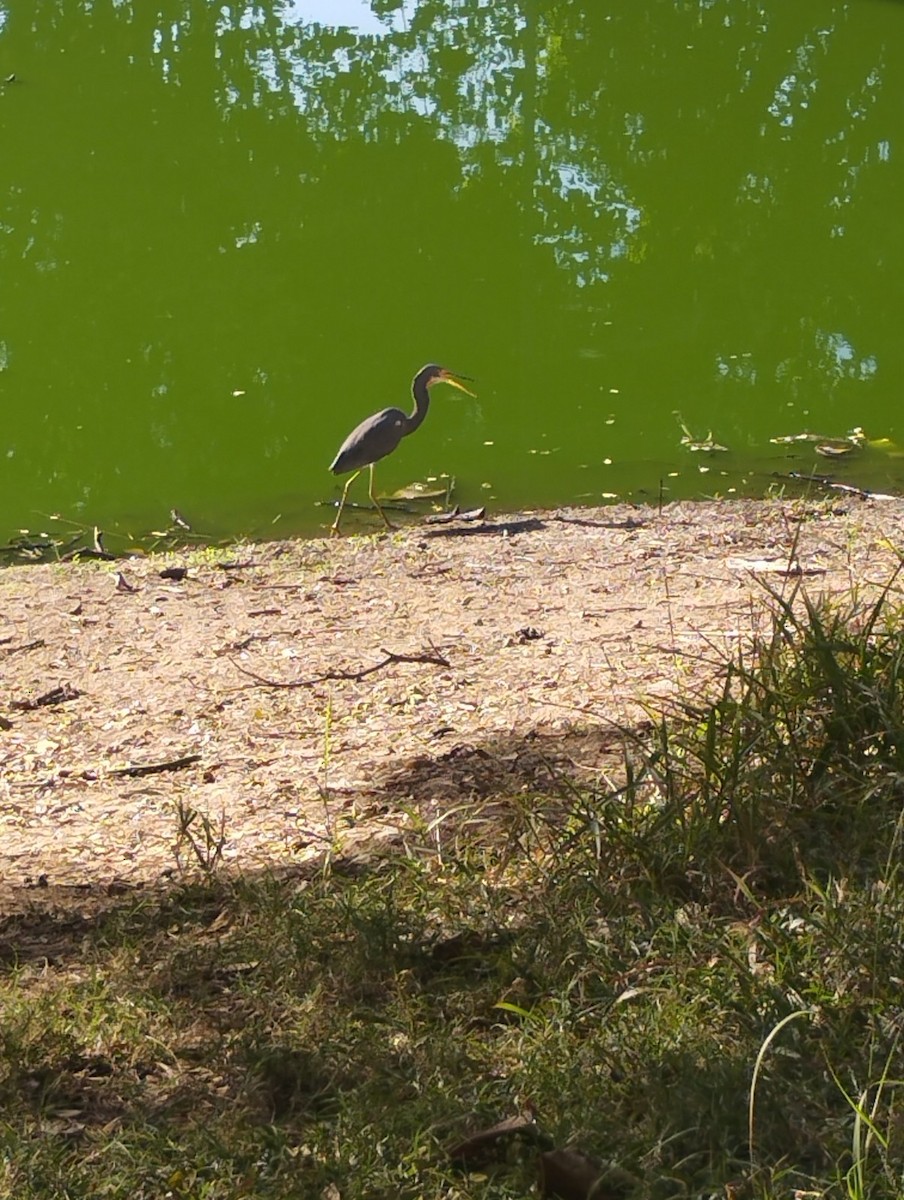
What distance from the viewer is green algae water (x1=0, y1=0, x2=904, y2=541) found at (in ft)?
29.2

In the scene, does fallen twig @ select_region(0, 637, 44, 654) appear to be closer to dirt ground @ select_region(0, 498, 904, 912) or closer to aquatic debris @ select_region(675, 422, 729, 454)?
dirt ground @ select_region(0, 498, 904, 912)

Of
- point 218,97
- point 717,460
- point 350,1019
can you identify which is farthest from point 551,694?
point 218,97

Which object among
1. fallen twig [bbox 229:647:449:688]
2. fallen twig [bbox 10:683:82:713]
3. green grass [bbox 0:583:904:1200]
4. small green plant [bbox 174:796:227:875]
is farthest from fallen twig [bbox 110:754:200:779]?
green grass [bbox 0:583:904:1200]

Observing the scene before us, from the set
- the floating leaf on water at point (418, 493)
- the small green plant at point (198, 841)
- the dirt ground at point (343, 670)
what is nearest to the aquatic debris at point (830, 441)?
the dirt ground at point (343, 670)

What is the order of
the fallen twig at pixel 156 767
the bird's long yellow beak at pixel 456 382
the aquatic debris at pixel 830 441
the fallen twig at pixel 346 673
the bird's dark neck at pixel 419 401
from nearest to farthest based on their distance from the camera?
the fallen twig at pixel 156 767
the fallen twig at pixel 346 673
the bird's dark neck at pixel 419 401
the bird's long yellow beak at pixel 456 382
the aquatic debris at pixel 830 441

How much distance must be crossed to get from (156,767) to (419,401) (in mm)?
4426

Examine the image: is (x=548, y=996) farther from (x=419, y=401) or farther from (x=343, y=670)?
(x=419, y=401)

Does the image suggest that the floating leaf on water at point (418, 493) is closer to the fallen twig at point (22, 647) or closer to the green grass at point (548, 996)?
the fallen twig at point (22, 647)

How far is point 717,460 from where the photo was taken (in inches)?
349

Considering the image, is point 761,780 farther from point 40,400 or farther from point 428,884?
point 40,400

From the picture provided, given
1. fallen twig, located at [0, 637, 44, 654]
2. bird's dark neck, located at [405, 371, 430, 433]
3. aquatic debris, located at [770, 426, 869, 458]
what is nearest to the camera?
fallen twig, located at [0, 637, 44, 654]

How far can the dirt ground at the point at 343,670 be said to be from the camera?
12.4 feet

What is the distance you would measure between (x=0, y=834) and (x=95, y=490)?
490cm

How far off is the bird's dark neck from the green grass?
4.80m
